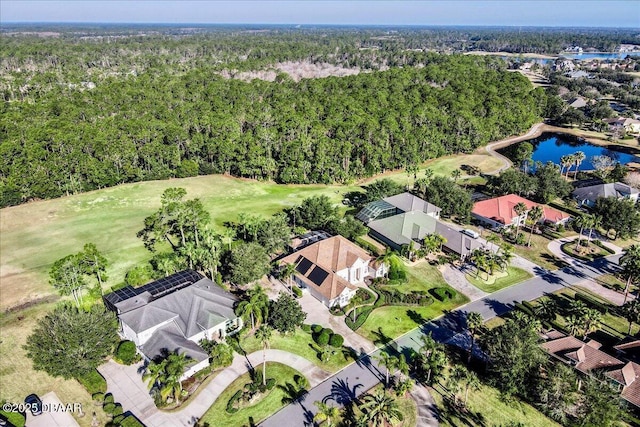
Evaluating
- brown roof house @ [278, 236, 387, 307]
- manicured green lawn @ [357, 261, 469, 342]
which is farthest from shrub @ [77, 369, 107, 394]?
manicured green lawn @ [357, 261, 469, 342]

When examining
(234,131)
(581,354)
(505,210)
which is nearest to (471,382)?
(581,354)

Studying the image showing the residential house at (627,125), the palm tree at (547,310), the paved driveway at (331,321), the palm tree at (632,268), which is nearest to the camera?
the paved driveway at (331,321)

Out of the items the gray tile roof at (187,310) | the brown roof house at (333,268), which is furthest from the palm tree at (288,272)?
the gray tile roof at (187,310)

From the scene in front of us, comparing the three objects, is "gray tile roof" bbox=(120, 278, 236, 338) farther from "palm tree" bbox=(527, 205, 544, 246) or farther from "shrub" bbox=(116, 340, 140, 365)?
"palm tree" bbox=(527, 205, 544, 246)

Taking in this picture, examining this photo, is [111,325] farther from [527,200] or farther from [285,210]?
[527,200]

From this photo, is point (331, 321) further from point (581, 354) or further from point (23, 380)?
point (23, 380)

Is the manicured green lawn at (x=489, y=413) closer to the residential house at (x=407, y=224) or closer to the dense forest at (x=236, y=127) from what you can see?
the residential house at (x=407, y=224)
